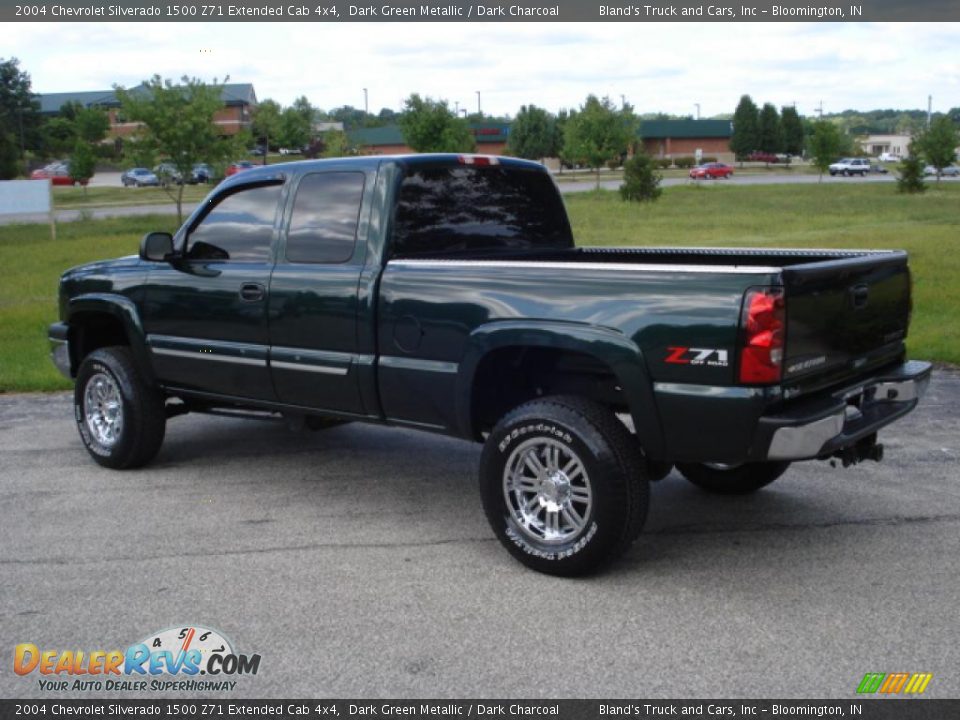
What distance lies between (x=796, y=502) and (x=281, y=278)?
10.6 feet

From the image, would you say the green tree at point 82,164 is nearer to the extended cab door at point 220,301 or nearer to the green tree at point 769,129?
the extended cab door at point 220,301

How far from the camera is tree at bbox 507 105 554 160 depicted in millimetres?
79562

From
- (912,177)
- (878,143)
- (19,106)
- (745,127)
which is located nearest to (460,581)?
(912,177)

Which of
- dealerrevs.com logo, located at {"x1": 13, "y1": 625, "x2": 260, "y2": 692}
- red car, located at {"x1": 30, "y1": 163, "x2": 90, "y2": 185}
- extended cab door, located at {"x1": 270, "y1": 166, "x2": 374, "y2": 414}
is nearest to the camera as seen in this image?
dealerrevs.com logo, located at {"x1": 13, "y1": 625, "x2": 260, "y2": 692}

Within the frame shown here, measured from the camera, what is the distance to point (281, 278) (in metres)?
5.99

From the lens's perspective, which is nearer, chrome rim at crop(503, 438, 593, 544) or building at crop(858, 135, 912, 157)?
chrome rim at crop(503, 438, 593, 544)

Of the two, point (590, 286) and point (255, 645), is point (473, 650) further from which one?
point (590, 286)

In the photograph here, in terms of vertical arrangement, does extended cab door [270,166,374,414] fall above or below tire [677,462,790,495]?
above

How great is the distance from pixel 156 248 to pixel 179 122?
932 inches

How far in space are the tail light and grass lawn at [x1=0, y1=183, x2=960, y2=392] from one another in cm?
633

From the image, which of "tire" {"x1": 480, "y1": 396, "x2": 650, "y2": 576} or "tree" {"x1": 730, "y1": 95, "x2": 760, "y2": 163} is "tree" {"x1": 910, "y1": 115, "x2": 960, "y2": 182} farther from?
"tire" {"x1": 480, "y1": 396, "x2": 650, "y2": 576}

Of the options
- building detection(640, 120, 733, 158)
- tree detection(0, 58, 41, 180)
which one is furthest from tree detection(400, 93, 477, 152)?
building detection(640, 120, 733, 158)

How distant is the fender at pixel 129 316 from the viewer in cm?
682
